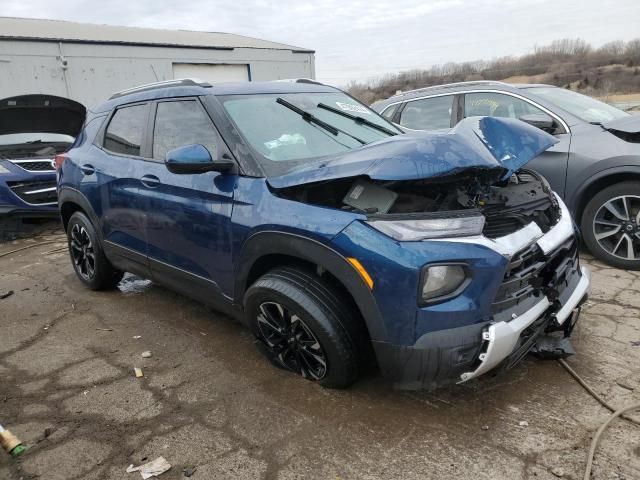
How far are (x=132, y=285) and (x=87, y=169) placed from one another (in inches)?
49.2

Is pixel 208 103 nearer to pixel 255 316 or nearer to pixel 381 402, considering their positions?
pixel 255 316

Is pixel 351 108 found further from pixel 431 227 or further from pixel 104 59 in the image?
pixel 104 59

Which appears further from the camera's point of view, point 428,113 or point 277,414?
point 428,113

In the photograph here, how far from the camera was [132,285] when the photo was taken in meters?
4.95

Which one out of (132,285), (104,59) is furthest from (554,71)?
(132,285)

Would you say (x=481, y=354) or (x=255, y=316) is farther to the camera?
(x=255, y=316)

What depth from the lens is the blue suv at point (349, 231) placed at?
90.0 inches

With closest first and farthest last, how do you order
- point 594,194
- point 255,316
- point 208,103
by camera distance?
point 255,316 < point 208,103 < point 594,194

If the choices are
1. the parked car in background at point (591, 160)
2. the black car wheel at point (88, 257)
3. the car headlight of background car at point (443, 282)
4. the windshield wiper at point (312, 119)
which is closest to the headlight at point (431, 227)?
the car headlight of background car at point (443, 282)

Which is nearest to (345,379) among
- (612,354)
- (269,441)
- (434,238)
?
(269,441)

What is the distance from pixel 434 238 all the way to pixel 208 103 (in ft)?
5.88

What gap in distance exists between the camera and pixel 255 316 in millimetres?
2941

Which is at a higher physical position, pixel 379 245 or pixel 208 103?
pixel 208 103

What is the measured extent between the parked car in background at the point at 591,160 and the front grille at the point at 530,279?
1710mm
